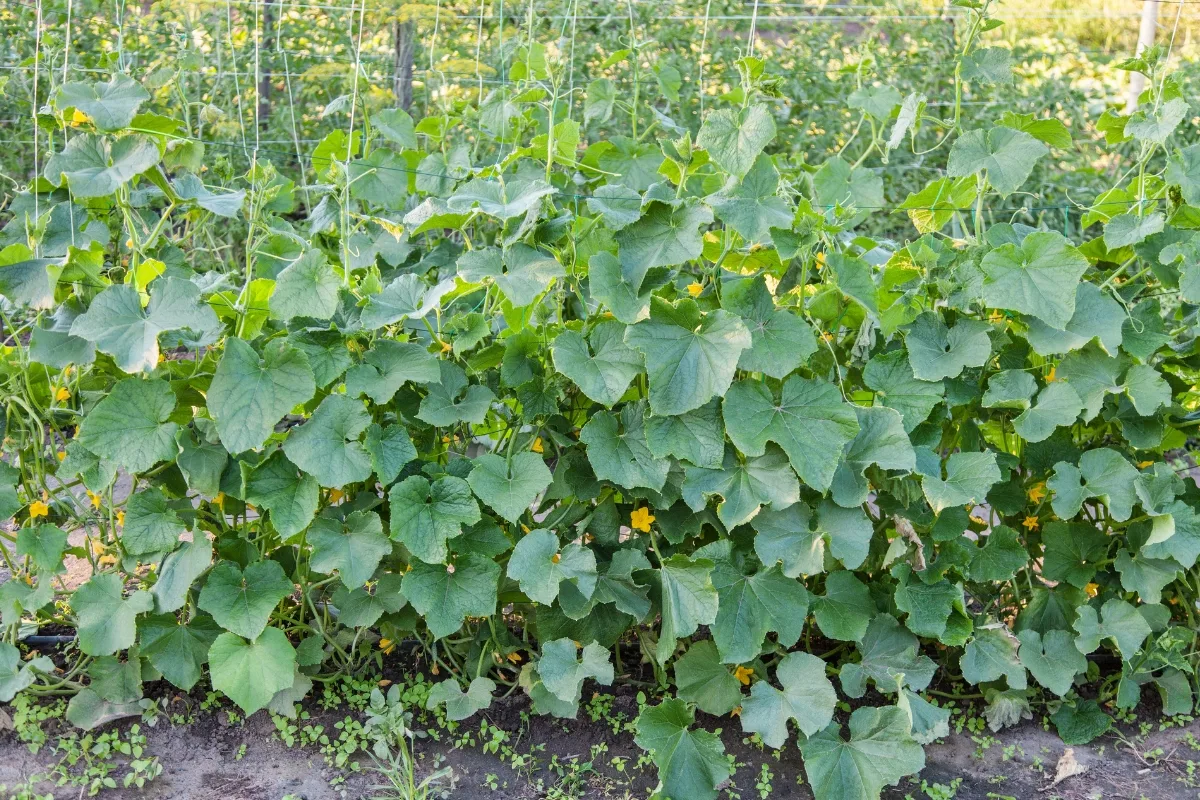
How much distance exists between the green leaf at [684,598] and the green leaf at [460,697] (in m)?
0.39

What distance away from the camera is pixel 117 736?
8.00 ft

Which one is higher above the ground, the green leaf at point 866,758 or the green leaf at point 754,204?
the green leaf at point 754,204

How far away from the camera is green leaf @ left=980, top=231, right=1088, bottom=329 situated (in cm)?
226

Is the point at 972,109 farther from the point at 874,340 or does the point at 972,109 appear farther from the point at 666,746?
the point at 666,746

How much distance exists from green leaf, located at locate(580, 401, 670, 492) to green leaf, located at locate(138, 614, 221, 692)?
2.92 feet

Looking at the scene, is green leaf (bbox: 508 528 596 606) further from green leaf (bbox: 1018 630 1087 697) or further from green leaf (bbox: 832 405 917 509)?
green leaf (bbox: 1018 630 1087 697)

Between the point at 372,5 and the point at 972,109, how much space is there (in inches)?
124

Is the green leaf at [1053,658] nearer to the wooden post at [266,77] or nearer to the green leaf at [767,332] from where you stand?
the green leaf at [767,332]

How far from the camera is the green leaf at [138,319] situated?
2.05 meters

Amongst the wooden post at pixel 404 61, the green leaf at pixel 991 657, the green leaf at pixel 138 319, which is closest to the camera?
the green leaf at pixel 138 319

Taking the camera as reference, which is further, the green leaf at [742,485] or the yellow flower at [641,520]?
the yellow flower at [641,520]

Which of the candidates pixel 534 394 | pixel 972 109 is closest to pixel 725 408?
pixel 534 394

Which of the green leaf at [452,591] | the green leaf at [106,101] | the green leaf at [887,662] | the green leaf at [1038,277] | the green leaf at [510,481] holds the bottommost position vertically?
the green leaf at [887,662]

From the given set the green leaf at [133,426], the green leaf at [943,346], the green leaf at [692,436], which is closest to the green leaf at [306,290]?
the green leaf at [133,426]
